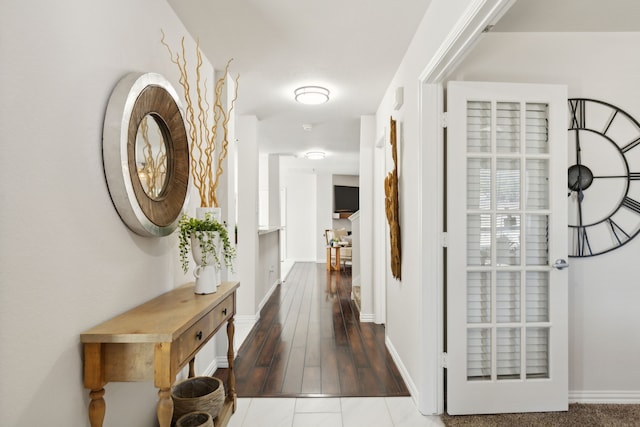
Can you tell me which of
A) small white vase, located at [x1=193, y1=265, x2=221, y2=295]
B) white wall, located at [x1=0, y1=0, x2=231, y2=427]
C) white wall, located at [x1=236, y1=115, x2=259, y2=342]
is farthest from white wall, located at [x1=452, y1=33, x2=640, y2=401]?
white wall, located at [x1=236, y1=115, x2=259, y2=342]

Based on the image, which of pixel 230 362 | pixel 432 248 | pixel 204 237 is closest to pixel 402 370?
pixel 432 248

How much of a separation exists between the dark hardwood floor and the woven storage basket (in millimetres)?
469

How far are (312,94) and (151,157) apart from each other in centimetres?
207

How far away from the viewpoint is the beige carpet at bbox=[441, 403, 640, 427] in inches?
82.4

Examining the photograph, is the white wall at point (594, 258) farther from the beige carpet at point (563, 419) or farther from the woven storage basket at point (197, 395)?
the woven storage basket at point (197, 395)

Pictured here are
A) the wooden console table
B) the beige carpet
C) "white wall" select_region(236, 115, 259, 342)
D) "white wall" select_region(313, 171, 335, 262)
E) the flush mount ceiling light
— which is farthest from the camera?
"white wall" select_region(313, 171, 335, 262)

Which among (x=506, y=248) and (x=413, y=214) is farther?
→ (x=413, y=214)

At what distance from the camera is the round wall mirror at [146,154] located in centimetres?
145

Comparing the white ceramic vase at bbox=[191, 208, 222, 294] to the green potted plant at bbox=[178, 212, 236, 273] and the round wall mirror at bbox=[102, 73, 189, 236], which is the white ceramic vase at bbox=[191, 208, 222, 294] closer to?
the green potted plant at bbox=[178, 212, 236, 273]

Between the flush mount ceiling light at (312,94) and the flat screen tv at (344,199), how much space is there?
21.0 ft

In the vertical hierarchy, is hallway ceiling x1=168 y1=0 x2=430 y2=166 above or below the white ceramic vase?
above

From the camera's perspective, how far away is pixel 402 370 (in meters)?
2.78

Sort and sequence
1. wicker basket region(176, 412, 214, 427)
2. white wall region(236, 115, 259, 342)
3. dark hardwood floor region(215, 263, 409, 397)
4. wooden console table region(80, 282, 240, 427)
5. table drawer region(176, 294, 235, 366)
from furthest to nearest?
1. white wall region(236, 115, 259, 342)
2. dark hardwood floor region(215, 263, 409, 397)
3. wicker basket region(176, 412, 214, 427)
4. table drawer region(176, 294, 235, 366)
5. wooden console table region(80, 282, 240, 427)

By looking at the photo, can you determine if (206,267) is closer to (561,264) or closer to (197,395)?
(197,395)
